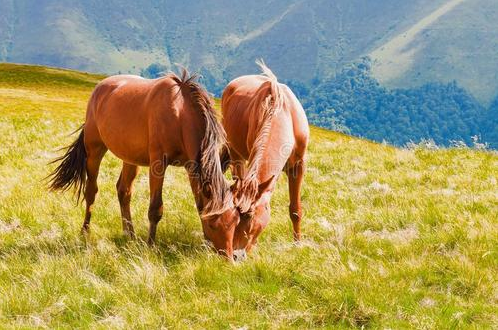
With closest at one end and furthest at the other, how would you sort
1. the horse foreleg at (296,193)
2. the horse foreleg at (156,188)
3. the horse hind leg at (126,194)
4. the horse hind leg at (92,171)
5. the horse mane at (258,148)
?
the horse mane at (258,148) → the horse foreleg at (156,188) → the horse foreleg at (296,193) → the horse hind leg at (126,194) → the horse hind leg at (92,171)

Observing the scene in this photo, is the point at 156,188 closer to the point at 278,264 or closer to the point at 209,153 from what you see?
the point at 209,153

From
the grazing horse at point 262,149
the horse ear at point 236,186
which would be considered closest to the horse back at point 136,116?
the grazing horse at point 262,149

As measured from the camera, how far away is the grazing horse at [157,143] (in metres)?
7.06

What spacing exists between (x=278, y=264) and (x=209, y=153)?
1978 mm

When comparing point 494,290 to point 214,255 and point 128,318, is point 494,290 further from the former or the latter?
point 128,318

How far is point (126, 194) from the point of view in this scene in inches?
396

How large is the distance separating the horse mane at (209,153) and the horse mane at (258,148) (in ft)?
0.75

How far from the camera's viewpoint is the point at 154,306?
19.2 ft

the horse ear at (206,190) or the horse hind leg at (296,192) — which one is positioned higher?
the horse ear at (206,190)

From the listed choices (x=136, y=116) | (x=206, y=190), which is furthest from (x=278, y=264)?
(x=136, y=116)

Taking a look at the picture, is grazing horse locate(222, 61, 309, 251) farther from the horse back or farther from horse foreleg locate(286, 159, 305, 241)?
the horse back

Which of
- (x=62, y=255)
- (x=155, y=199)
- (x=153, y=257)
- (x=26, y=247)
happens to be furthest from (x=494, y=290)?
(x=26, y=247)

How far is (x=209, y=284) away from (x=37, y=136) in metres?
16.9

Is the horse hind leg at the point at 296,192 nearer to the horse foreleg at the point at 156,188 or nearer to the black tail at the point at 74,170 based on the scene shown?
the horse foreleg at the point at 156,188
